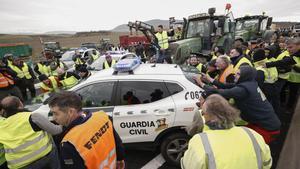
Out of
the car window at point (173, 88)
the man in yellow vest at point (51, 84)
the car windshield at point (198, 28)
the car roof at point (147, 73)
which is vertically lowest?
the man in yellow vest at point (51, 84)

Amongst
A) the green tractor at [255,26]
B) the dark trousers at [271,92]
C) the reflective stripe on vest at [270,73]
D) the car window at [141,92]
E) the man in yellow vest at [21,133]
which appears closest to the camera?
the man in yellow vest at [21,133]

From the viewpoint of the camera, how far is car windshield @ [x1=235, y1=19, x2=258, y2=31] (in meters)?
13.1

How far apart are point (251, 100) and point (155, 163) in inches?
79.3

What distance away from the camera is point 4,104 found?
246 cm

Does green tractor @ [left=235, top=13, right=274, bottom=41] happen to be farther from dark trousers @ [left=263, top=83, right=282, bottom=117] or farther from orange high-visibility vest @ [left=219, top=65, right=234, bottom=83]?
orange high-visibility vest @ [left=219, top=65, right=234, bottom=83]

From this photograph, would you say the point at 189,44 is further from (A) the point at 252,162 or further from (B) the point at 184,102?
(A) the point at 252,162

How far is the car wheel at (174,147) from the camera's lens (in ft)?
12.3

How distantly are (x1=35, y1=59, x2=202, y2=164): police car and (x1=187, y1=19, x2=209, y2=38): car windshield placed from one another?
645 centimetres

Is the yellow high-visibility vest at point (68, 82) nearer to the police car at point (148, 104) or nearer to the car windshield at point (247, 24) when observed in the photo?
the police car at point (148, 104)

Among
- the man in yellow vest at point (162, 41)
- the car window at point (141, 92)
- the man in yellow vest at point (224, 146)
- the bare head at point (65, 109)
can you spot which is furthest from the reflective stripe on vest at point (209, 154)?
the man in yellow vest at point (162, 41)

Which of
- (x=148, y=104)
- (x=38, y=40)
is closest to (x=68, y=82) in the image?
(x=148, y=104)

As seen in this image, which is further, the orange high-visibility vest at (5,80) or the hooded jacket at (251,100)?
the orange high-visibility vest at (5,80)

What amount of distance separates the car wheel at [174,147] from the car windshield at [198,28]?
22.4 feet

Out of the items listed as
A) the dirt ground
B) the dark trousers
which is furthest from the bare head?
the dirt ground
